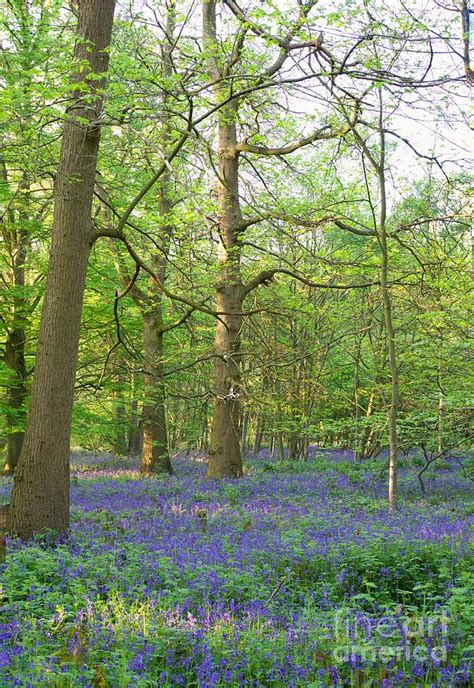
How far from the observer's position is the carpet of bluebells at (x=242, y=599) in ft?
13.1

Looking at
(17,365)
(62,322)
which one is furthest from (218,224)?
(17,365)

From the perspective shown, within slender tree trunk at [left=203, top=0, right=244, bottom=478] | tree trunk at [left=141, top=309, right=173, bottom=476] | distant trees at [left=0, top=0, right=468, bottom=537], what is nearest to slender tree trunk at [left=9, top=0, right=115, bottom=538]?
distant trees at [left=0, top=0, right=468, bottom=537]

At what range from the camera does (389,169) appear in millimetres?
10352

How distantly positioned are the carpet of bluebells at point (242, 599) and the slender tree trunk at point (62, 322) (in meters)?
0.65

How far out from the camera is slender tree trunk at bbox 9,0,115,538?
8.20 meters

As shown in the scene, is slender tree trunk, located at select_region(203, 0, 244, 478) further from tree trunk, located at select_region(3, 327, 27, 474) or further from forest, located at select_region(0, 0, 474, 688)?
tree trunk, located at select_region(3, 327, 27, 474)

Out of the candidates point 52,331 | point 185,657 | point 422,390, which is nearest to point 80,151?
point 52,331

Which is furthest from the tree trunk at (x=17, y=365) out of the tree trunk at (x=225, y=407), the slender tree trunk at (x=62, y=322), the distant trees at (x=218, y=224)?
the slender tree trunk at (x=62, y=322)

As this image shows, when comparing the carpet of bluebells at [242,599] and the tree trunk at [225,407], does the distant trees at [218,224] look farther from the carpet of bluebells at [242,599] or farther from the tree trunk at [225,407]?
the carpet of bluebells at [242,599]

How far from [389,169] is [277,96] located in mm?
2754

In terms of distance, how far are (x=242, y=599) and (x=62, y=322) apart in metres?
4.55

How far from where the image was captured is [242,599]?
5.62 m

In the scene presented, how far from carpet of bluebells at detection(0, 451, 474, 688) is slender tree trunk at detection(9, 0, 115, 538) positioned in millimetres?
652

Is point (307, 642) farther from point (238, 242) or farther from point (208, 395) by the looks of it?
point (238, 242)
